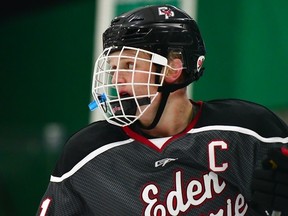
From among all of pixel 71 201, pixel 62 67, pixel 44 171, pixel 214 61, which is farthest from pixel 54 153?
pixel 71 201

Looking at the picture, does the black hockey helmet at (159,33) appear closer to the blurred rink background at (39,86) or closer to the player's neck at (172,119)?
the player's neck at (172,119)

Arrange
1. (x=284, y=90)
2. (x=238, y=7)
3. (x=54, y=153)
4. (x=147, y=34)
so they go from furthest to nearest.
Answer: (x=54, y=153), (x=238, y=7), (x=284, y=90), (x=147, y=34)

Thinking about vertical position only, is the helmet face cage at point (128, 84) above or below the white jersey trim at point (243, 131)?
above

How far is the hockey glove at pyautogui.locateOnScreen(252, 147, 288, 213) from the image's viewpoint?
1715mm

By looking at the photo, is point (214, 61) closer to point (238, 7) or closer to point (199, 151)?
point (238, 7)

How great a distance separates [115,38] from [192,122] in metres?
0.30

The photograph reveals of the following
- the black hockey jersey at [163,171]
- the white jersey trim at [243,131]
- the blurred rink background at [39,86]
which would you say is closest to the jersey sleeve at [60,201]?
the black hockey jersey at [163,171]

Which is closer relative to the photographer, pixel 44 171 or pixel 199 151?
pixel 199 151

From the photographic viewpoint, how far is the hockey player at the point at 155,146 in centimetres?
189

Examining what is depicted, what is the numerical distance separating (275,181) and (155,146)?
350mm

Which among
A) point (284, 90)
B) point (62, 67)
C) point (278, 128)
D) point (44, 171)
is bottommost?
point (44, 171)

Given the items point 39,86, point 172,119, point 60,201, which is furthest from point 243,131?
point 39,86

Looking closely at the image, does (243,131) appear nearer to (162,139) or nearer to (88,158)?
(162,139)

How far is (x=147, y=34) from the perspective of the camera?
1879mm
